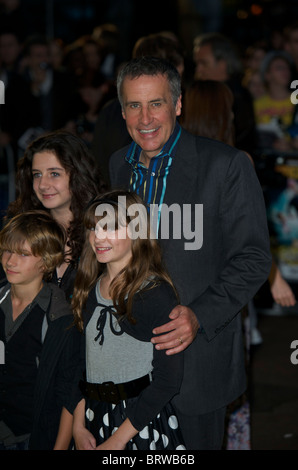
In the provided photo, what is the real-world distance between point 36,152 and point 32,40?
18.3 ft

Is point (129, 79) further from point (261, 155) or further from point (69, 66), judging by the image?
point (69, 66)

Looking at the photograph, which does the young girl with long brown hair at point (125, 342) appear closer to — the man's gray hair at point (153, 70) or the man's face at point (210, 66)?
the man's gray hair at point (153, 70)

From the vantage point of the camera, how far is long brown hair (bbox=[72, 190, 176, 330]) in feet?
8.48

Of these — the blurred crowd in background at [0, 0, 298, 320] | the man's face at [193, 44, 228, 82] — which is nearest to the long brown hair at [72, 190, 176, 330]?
the blurred crowd in background at [0, 0, 298, 320]

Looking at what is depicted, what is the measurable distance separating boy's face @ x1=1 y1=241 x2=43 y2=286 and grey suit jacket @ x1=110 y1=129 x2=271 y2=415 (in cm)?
58

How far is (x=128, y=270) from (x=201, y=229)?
1.05 feet

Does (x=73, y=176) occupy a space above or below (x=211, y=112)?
below

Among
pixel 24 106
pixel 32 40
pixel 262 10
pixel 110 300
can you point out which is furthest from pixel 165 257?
pixel 262 10

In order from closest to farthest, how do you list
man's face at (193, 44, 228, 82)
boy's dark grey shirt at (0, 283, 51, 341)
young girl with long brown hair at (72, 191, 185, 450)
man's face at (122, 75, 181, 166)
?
1. young girl with long brown hair at (72, 191, 185, 450)
2. man's face at (122, 75, 181, 166)
3. boy's dark grey shirt at (0, 283, 51, 341)
4. man's face at (193, 44, 228, 82)

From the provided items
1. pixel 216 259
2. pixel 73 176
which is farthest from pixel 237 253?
pixel 73 176

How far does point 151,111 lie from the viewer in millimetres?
2732

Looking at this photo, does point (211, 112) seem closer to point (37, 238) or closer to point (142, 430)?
point (37, 238)

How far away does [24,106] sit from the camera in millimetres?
7398

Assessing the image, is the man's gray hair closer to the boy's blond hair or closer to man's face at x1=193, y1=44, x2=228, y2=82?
the boy's blond hair
